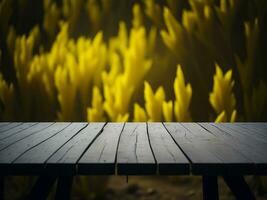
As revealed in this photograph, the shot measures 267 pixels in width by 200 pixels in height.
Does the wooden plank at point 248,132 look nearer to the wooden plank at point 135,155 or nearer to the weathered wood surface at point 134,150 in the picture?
the weathered wood surface at point 134,150

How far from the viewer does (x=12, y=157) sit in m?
1.00

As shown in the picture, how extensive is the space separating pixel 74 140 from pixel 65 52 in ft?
4.30

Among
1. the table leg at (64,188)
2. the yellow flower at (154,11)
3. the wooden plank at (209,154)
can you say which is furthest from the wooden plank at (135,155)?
the yellow flower at (154,11)

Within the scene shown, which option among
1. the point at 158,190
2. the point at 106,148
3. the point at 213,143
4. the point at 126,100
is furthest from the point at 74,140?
the point at 158,190

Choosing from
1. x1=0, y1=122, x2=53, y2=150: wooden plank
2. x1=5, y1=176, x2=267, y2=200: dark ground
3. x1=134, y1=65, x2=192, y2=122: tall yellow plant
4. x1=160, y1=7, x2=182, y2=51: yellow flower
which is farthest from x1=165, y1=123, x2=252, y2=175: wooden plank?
x1=160, y1=7, x2=182, y2=51: yellow flower

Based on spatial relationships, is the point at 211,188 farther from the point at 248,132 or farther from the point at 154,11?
the point at 154,11

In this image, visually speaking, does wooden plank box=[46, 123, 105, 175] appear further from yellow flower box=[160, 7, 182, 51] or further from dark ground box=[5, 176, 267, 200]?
yellow flower box=[160, 7, 182, 51]

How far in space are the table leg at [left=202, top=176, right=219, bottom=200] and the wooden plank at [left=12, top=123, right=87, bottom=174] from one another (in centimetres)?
53

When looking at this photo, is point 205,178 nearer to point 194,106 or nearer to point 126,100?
point 126,100

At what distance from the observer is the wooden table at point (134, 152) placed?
0.92 meters

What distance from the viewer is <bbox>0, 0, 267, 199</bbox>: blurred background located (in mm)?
2244

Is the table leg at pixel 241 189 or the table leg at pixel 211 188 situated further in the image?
the table leg at pixel 211 188

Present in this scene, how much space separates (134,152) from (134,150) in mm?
29

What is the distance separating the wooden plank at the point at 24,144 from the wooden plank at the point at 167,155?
39cm
